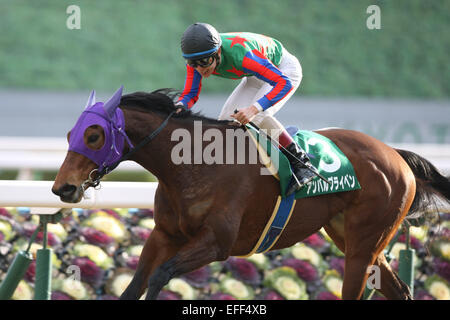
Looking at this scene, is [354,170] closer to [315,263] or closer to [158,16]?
[315,263]

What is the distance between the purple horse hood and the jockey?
0.42 m

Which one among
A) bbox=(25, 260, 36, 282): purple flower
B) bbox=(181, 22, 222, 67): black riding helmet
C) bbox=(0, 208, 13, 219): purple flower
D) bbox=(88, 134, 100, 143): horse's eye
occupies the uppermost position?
bbox=(181, 22, 222, 67): black riding helmet

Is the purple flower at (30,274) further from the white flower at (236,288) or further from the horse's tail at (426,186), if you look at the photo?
the horse's tail at (426,186)

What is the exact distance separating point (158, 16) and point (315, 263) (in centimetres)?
788

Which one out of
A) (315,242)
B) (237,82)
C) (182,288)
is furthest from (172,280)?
(237,82)

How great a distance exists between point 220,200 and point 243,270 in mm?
1143

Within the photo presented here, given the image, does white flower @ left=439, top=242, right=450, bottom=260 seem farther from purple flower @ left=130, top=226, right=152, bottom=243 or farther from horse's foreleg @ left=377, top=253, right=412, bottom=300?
purple flower @ left=130, top=226, right=152, bottom=243

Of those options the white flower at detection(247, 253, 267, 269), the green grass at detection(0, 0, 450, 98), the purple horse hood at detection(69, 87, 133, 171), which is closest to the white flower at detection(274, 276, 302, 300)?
the white flower at detection(247, 253, 267, 269)

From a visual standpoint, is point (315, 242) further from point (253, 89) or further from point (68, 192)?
point (68, 192)

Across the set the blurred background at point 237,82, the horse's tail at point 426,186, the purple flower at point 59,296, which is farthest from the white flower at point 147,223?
the blurred background at point 237,82

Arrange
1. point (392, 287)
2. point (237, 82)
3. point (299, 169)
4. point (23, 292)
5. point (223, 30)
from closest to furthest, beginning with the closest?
point (299, 169)
point (392, 287)
point (23, 292)
point (237, 82)
point (223, 30)

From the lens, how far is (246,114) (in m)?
3.19

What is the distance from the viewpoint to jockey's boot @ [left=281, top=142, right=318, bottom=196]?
3320 mm

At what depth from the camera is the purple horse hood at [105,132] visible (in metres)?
2.97
